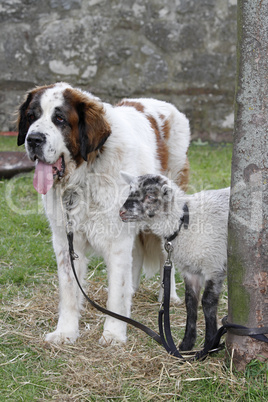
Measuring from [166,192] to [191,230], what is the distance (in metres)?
0.31

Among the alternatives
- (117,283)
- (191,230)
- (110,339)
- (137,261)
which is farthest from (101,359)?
(137,261)

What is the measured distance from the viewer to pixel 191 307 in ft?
12.1

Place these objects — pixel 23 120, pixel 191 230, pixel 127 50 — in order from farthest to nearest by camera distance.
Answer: pixel 127 50 < pixel 23 120 < pixel 191 230

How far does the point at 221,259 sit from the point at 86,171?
1.14m

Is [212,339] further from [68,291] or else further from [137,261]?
[137,261]

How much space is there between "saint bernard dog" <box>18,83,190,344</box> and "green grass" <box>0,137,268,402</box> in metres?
0.21

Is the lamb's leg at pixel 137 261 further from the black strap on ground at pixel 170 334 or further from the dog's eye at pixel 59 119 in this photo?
the dog's eye at pixel 59 119

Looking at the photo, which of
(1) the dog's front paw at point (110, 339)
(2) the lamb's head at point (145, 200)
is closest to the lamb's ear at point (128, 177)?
(2) the lamb's head at point (145, 200)

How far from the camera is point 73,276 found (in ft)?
13.2

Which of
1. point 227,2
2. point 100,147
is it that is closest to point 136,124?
point 100,147

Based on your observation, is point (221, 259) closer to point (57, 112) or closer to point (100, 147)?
point (100, 147)

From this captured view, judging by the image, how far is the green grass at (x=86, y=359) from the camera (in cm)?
297

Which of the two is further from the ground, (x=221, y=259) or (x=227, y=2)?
(x=227, y=2)

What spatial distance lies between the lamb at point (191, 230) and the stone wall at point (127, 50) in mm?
6230
